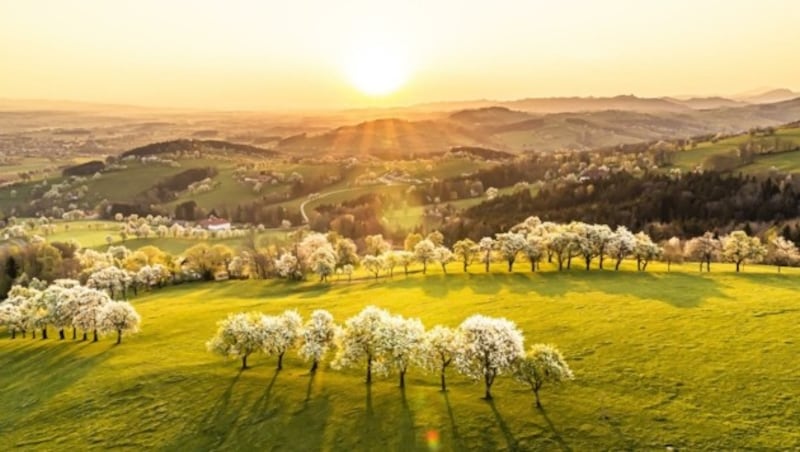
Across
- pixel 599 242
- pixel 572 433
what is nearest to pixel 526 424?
pixel 572 433

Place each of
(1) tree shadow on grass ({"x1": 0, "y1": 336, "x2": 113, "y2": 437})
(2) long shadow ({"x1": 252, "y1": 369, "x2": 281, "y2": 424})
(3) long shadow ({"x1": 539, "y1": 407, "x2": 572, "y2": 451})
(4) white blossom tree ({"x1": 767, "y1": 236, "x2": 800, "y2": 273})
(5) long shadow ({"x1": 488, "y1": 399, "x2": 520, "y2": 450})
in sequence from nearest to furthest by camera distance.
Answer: (3) long shadow ({"x1": 539, "y1": 407, "x2": 572, "y2": 451})
(5) long shadow ({"x1": 488, "y1": 399, "x2": 520, "y2": 450})
(2) long shadow ({"x1": 252, "y1": 369, "x2": 281, "y2": 424})
(1) tree shadow on grass ({"x1": 0, "y1": 336, "x2": 113, "y2": 437})
(4) white blossom tree ({"x1": 767, "y1": 236, "x2": 800, "y2": 273})

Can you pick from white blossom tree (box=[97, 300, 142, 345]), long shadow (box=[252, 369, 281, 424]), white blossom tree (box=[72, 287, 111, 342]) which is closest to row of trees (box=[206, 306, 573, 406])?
long shadow (box=[252, 369, 281, 424])

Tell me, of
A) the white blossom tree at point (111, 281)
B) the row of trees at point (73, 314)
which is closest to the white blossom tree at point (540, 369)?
the row of trees at point (73, 314)

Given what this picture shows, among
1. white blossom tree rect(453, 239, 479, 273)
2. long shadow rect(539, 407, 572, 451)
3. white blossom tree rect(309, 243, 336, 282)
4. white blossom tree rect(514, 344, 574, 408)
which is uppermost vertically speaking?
white blossom tree rect(514, 344, 574, 408)

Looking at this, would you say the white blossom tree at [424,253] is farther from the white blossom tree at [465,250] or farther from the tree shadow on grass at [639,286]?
the tree shadow on grass at [639,286]

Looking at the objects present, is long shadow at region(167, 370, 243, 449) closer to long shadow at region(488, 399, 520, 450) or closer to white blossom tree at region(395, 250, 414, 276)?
long shadow at region(488, 399, 520, 450)

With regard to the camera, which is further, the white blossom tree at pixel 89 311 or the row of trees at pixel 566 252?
the row of trees at pixel 566 252

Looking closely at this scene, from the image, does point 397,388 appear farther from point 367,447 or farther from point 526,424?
point 526,424
